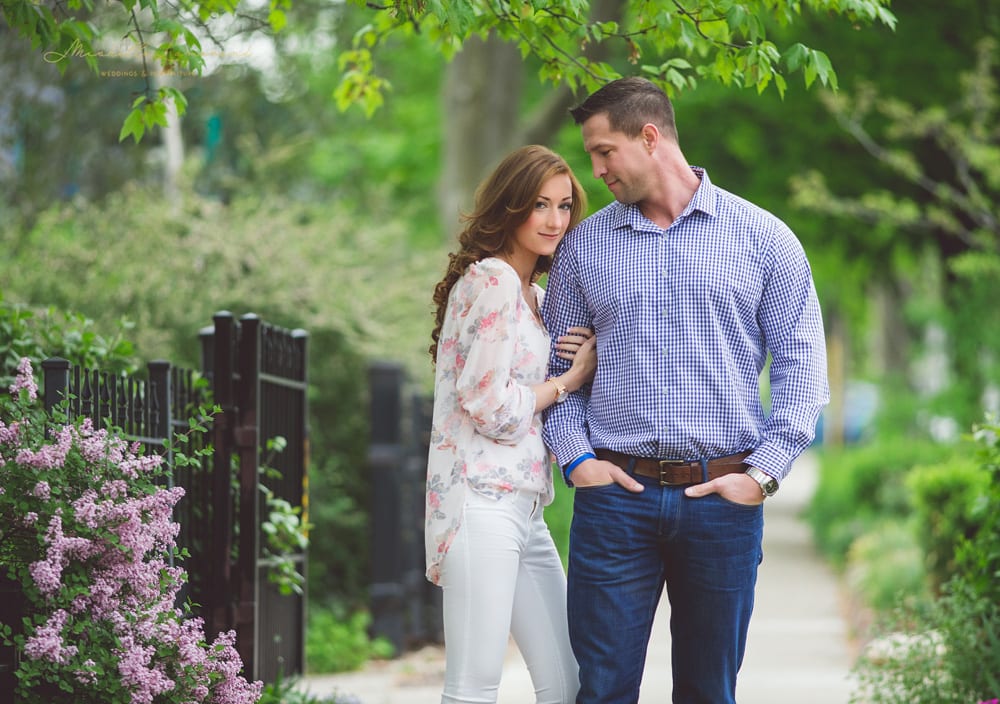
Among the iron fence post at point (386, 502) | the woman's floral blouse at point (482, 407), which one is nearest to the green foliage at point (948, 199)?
the iron fence post at point (386, 502)

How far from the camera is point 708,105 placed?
651 inches

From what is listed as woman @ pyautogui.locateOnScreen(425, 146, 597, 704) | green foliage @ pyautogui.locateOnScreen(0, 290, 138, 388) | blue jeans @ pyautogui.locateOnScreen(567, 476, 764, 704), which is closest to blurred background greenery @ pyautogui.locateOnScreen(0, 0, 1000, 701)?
green foliage @ pyautogui.locateOnScreen(0, 290, 138, 388)

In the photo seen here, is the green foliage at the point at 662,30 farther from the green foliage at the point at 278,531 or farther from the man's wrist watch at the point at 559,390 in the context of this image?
the green foliage at the point at 278,531

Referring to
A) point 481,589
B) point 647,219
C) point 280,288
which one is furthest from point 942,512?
point 481,589

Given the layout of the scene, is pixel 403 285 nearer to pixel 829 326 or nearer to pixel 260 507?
pixel 260 507

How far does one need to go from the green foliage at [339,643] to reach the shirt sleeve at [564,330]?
508cm

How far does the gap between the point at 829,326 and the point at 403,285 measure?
24.9 meters

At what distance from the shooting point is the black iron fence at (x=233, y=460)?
4.50m

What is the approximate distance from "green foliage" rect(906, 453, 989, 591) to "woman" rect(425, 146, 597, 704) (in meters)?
4.49

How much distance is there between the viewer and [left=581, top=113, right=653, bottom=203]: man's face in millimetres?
3783

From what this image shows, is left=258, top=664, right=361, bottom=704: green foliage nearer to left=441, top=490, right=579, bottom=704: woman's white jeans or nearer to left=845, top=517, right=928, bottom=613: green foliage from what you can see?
left=441, top=490, right=579, bottom=704: woman's white jeans

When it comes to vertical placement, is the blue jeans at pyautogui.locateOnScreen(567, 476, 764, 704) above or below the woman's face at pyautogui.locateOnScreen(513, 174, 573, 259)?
below

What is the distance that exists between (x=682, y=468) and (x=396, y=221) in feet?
28.1

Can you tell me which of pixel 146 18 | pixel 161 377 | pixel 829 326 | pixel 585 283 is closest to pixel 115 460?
pixel 161 377
